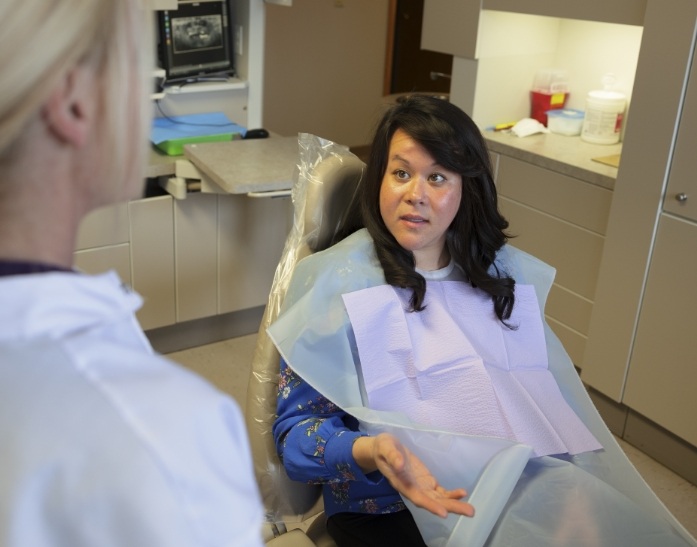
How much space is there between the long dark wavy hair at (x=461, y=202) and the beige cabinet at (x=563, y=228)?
1076mm

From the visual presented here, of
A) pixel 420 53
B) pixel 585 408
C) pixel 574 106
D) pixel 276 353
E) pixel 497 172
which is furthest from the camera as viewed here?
pixel 420 53

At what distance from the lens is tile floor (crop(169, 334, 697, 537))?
2.37 metres

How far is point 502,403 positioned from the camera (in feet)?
4.92

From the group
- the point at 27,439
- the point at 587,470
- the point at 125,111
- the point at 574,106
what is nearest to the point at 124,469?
the point at 27,439

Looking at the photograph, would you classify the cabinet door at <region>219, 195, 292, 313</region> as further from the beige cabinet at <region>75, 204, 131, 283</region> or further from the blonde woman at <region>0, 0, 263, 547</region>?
the blonde woman at <region>0, 0, 263, 547</region>

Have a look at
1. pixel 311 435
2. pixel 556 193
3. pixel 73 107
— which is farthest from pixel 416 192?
pixel 556 193

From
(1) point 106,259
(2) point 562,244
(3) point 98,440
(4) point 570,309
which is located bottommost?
(4) point 570,309

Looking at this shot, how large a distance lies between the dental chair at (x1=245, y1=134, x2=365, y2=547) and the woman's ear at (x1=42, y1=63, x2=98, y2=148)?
3.08 ft

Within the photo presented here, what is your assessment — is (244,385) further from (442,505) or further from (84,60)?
(84,60)

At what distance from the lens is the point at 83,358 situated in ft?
1.71

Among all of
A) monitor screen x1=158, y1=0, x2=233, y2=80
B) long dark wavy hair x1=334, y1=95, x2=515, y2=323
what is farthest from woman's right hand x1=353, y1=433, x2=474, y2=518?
monitor screen x1=158, y1=0, x2=233, y2=80

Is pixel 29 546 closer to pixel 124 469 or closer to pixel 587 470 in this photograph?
pixel 124 469

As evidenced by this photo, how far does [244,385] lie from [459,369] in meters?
1.47

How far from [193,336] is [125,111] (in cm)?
258
